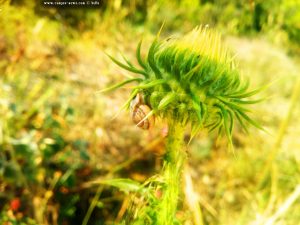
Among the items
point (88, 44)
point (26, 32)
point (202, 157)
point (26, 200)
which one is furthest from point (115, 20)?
point (26, 200)

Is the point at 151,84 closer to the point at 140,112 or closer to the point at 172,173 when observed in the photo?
the point at 140,112

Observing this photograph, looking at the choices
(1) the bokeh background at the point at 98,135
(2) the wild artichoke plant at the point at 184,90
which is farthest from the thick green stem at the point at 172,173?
(1) the bokeh background at the point at 98,135

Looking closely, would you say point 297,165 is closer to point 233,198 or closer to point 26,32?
point 233,198

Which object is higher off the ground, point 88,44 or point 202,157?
point 88,44

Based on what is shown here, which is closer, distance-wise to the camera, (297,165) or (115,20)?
(297,165)

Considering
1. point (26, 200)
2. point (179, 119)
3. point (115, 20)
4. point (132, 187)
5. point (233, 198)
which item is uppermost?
point (115, 20)

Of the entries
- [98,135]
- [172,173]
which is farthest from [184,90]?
[98,135]

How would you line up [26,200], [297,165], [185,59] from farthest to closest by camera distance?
1. [297,165]
2. [26,200]
3. [185,59]

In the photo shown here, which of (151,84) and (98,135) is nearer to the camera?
(151,84)
